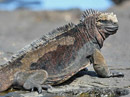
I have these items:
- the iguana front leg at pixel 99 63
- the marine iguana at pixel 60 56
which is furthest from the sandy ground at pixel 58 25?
the marine iguana at pixel 60 56

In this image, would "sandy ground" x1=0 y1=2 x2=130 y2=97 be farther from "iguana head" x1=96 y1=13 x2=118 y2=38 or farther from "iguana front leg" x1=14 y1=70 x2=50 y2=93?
"iguana head" x1=96 y1=13 x2=118 y2=38

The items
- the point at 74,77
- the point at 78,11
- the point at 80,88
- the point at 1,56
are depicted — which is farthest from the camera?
the point at 78,11

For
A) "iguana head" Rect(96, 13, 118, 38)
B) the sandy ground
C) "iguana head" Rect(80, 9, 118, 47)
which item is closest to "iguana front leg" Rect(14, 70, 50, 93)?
the sandy ground

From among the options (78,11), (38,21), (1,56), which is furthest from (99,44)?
(78,11)

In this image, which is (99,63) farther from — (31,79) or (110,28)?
(31,79)

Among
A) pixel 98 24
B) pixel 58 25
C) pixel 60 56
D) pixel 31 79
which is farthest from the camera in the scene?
→ pixel 58 25

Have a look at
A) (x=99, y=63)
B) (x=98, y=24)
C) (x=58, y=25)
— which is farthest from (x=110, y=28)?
(x=58, y=25)

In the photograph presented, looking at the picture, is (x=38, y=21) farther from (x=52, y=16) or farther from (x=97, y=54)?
(x=97, y=54)
